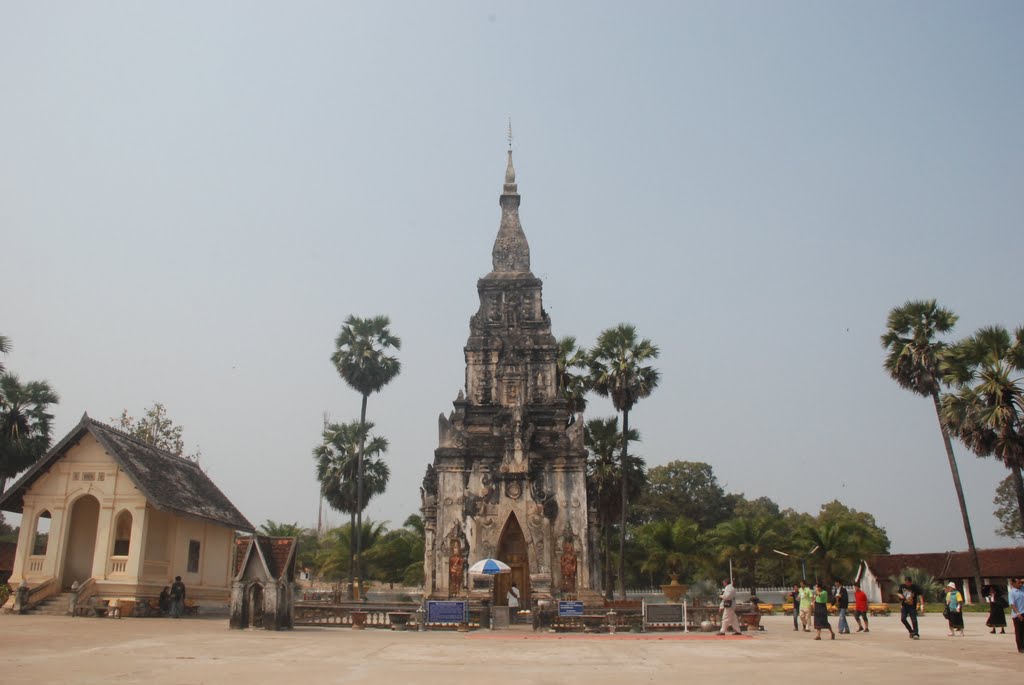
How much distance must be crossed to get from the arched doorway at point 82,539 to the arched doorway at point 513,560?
49.9 ft

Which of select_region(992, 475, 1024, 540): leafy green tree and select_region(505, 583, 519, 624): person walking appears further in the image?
select_region(992, 475, 1024, 540): leafy green tree

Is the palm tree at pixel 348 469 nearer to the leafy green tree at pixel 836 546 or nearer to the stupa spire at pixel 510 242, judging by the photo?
the stupa spire at pixel 510 242

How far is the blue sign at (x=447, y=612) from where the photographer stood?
2480 centimetres

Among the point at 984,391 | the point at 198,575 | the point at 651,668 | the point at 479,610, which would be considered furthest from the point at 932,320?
the point at 198,575

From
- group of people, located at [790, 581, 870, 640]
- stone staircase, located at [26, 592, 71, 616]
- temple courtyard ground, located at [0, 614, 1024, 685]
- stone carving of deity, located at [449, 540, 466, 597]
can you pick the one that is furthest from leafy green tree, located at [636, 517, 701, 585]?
stone staircase, located at [26, 592, 71, 616]

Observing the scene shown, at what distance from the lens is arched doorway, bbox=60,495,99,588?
30453 mm

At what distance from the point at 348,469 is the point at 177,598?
17884mm

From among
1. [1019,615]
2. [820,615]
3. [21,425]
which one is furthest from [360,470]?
[1019,615]

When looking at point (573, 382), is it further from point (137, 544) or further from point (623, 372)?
point (137, 544)

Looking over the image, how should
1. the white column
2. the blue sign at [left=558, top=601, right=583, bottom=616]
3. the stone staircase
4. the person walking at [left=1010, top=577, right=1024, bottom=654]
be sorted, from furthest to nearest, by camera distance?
the white column → the stone staircase → the blue sign at [left=558, top=601, right=583, bottom=616] → the person walking at [left=1010, top=577, right=1024, bottom=654]

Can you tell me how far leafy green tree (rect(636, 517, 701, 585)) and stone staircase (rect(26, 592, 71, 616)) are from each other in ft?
107

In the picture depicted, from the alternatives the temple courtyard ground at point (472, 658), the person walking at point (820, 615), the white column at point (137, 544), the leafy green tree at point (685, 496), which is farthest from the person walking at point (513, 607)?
the leafy green tree at point (685, 496)

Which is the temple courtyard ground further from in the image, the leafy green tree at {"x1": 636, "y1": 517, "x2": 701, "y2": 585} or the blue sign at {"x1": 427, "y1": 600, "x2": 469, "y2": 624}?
the leafy green tree at {"x1": 636, "y1": 517, "x2": 701, "y2": 585}

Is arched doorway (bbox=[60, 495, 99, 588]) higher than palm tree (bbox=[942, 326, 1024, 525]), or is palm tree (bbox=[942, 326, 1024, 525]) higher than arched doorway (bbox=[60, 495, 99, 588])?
palm tree (bbox=[942, 326, 1024, 525])
